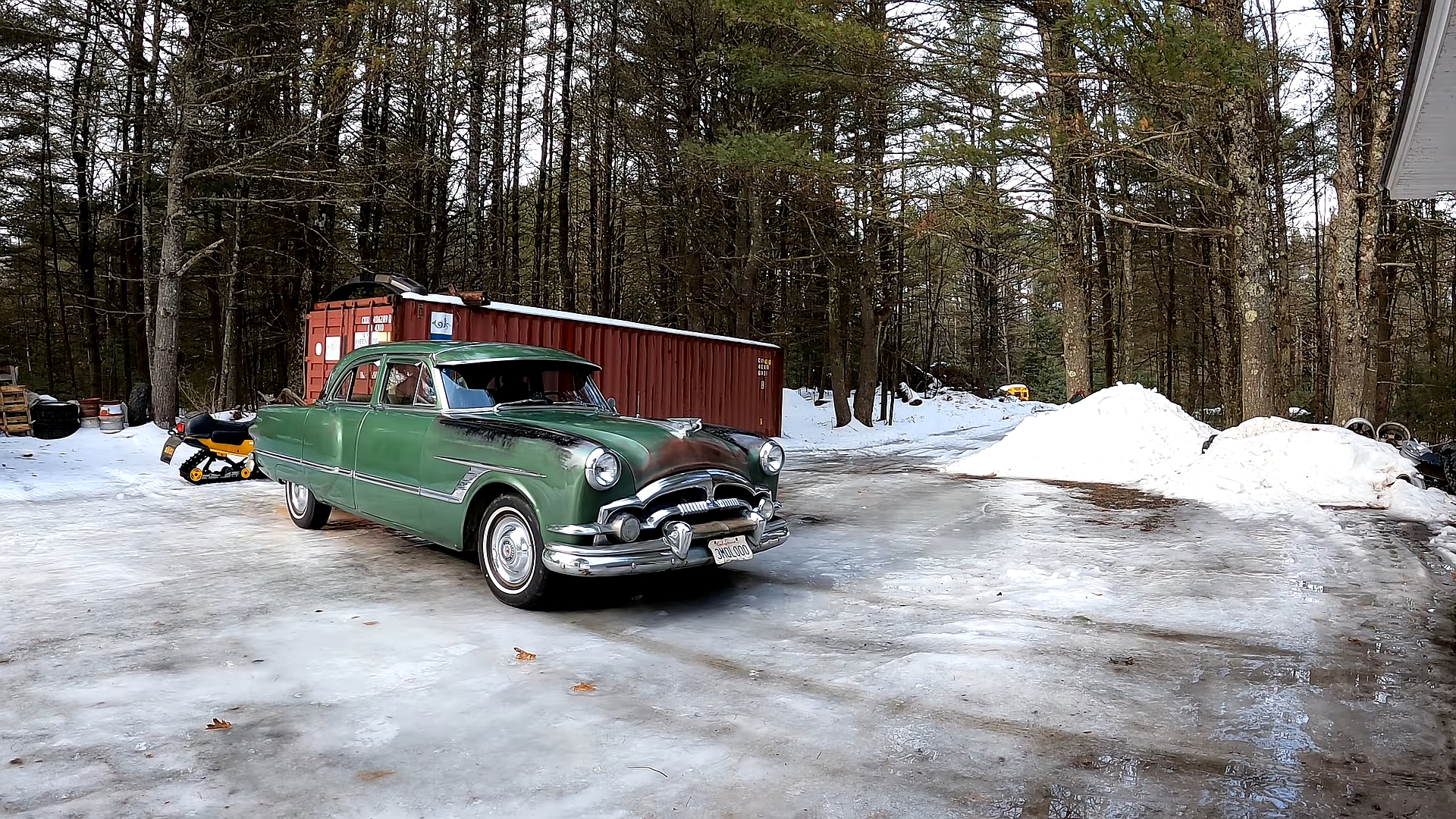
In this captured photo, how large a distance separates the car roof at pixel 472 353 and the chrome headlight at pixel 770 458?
151 cm

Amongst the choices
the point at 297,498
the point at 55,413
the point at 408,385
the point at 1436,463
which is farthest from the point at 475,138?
the point at 1436,463

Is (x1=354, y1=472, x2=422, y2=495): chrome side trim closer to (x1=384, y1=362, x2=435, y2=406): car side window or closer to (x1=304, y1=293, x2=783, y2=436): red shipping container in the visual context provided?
(x1=384, y1=362, x2=435, y2=406): car side window

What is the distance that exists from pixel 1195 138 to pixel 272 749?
55.9 feet

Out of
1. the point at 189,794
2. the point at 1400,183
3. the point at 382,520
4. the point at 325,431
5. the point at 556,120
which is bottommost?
the point at 189,794

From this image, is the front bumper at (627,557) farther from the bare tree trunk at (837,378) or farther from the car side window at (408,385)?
the bare tree trunk at (837,378)

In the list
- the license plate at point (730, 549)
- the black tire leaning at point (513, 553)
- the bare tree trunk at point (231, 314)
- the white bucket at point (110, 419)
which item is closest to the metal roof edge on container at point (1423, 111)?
the license plate at point (730, 549)

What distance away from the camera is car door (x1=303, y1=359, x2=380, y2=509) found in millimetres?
6488

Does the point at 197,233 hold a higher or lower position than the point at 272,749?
higher

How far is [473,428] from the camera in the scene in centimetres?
543

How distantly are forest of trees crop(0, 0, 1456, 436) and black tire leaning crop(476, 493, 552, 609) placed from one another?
922 centimetres

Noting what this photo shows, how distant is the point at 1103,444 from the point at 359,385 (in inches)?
423

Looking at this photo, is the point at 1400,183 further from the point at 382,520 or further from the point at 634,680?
the point at 382,520

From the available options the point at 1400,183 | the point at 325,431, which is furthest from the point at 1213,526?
the point at 325,431

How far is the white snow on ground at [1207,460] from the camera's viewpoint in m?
9.66
